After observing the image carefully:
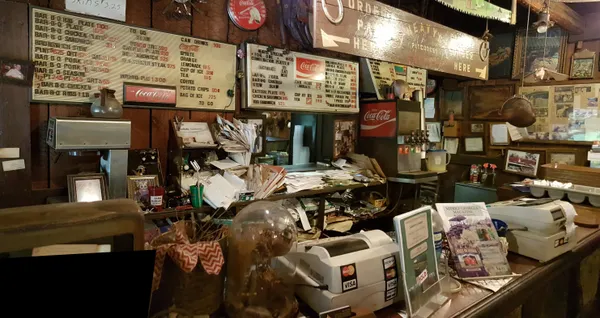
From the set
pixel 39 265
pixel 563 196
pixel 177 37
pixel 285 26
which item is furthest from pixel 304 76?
pixel 39 265

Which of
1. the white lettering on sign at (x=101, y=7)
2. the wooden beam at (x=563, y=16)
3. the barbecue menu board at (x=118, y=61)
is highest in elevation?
the wooden beam at (x=563, y=16)

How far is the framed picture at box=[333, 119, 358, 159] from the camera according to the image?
3864 millimetres

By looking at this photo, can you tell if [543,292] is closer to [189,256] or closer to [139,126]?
[189,256]

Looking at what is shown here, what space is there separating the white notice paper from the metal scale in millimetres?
185

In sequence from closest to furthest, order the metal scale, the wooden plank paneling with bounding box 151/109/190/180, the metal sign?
the metal sign
the metal scale
the wooden plank paneling with bounding box 151/109/190/180

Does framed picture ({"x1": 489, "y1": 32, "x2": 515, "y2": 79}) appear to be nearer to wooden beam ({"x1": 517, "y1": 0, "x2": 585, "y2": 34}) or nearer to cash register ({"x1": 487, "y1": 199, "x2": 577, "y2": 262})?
wooden beam ({"x1": 517, "y1": 0, "x2": 585, "y2": 34})

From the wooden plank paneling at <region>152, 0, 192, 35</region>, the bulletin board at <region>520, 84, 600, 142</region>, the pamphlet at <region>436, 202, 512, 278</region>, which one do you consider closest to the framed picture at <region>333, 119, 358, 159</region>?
the wooden plank paneling at <region>152, 0, 192, 35</region>

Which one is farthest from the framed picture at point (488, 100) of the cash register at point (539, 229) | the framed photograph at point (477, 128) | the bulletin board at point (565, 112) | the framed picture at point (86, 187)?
the framed picture at point (86, 187)

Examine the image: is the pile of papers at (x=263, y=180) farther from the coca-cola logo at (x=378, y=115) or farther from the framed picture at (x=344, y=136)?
the coca-cola logo at (x=378, y=115)

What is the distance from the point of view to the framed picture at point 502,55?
524cm

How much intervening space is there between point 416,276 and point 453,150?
4828mm

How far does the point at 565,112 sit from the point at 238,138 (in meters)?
4.61

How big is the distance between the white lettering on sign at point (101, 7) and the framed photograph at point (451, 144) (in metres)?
5.04

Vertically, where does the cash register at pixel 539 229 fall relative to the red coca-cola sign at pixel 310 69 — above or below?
below
